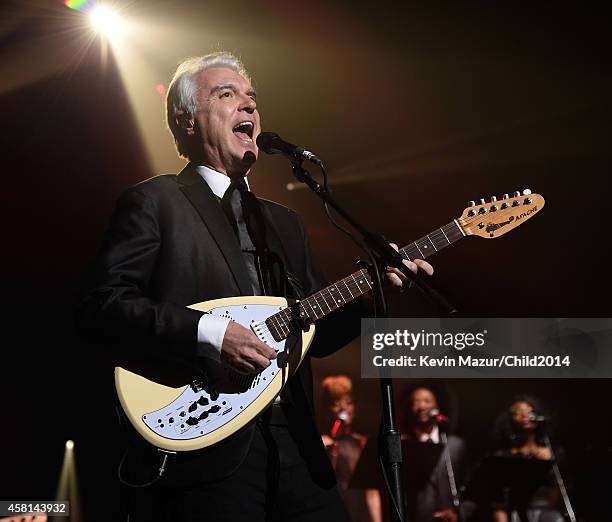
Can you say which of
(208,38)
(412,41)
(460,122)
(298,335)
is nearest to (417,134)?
(460,122)

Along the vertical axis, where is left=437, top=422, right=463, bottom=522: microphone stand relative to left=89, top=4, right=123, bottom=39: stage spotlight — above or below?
below

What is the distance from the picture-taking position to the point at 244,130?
8.34 ft

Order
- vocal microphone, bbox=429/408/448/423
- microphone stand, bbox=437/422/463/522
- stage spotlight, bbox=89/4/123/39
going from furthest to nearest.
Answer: vocal microphone, bbox=429/408/448/423
microphone stand, bbox=437/422/463/522
stage spotlight, bbox=89/4/123/39

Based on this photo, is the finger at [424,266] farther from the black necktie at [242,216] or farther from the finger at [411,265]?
the black necktie at [242,216]

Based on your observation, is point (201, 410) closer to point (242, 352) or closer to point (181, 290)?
point (242, 352)

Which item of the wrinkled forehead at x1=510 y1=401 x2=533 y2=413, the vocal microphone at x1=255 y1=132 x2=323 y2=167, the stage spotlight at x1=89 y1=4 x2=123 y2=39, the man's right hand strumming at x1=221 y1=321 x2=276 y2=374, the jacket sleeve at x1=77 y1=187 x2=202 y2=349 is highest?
the stage spotlight at x1=89 y1=4 x2=123 y2=39

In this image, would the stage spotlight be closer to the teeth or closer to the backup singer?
the teeth

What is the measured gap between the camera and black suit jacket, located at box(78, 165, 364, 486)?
1906 millimetres

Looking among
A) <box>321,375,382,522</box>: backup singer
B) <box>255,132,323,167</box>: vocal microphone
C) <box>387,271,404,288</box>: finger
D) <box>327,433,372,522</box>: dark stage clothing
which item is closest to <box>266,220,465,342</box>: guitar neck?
<box>387,271,404,288</box>: finger

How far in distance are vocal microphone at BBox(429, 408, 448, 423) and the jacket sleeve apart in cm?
371

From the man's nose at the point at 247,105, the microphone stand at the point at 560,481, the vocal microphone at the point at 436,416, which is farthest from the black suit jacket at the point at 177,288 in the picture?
the microphone stand at the point at 560,481

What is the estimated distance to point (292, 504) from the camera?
6.20 ft

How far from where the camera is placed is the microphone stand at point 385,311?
1.68 m

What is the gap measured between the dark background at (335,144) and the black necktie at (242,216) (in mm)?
2678
